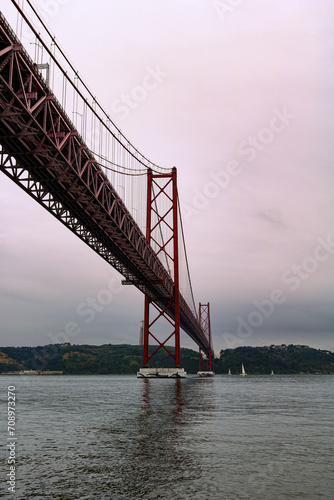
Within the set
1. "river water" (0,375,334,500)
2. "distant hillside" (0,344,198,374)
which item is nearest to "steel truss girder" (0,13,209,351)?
"river water" (0,375,334,500)

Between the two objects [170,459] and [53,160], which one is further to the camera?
[53,160]

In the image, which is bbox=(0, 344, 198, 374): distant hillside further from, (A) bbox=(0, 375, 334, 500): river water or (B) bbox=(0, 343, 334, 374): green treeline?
(A) bbox=(0, 375, 334, 500): river water

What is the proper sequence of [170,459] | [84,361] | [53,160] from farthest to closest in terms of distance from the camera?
1. [84,361]
2. [53,160]
3. [170,459]

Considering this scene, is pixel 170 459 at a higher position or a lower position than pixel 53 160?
lower

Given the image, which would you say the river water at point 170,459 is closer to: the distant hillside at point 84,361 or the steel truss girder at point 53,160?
the steel truss girder at point 53,160

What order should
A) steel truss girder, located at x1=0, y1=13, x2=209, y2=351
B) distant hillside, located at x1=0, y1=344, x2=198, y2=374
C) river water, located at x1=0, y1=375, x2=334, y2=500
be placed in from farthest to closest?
1. distant hillside, located at x1=0, y1=344, x2=198, y2=374
2. steel truss girder, located at x1=0, y1=13, x2=209, y2=351
3. river water, located at x1=0, y1=375, x2=334, y2=500

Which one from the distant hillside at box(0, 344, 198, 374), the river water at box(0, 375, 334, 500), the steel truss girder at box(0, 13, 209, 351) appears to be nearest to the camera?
the river water at box(0, 375, 334, 500)

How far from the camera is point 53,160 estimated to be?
67.5 feet

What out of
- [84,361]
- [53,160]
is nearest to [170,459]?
[53,160]

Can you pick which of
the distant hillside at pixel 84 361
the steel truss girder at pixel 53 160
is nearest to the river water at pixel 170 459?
A: the steel truss girder at pixel 53 160

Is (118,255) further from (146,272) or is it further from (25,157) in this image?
(25,157)

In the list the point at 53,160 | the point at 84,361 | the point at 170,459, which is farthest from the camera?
the point at 84,361

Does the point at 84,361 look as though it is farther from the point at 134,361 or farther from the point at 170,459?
the point at 170,459

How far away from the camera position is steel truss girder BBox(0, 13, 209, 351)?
15.2 metres
